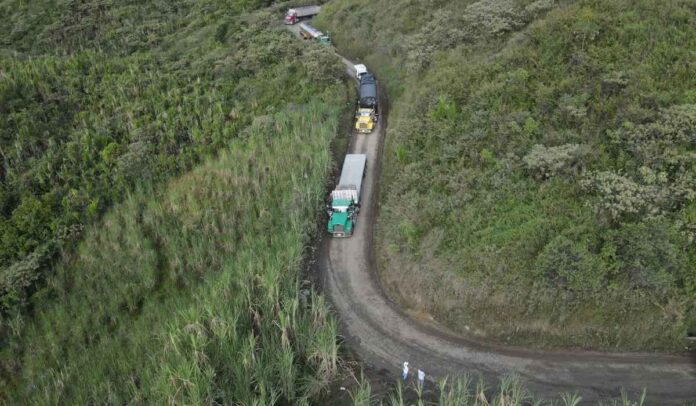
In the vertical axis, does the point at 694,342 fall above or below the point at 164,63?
below

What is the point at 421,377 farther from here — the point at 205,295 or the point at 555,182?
the point at 555,182

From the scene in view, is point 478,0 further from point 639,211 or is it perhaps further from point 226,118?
point 639,211

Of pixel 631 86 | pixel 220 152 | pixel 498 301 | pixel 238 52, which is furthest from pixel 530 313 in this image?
pixel 238 52

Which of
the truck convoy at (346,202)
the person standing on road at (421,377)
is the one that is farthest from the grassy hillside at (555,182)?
the person standing on road at (421,377)

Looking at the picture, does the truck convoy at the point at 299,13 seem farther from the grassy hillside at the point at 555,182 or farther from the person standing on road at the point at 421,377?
the person standing on road at the point at 421,377

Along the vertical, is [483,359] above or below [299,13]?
below

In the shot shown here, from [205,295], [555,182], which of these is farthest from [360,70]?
[205,295]

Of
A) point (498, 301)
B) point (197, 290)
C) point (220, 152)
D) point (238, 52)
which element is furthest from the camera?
point (238, 52)

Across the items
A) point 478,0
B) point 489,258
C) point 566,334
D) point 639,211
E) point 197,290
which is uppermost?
point 478,0
